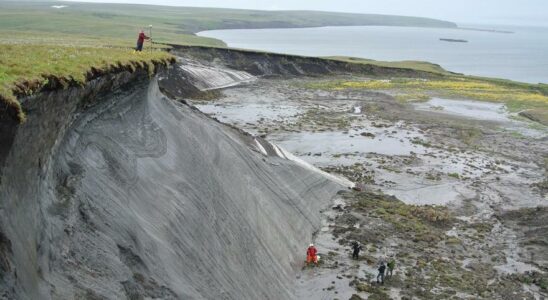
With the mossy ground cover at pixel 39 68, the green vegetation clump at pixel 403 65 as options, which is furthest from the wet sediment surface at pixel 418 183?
the green vegetation clump at pixel 403 65

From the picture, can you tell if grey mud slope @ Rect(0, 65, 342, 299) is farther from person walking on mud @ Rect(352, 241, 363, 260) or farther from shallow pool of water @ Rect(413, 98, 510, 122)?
shallow pool of water @ Rect(413, 98, 510, 122)

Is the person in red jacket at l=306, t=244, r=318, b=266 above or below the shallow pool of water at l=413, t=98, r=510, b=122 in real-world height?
below

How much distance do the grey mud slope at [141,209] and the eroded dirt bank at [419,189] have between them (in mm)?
2873

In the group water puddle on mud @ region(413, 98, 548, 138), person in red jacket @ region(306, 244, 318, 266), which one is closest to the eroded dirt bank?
water puddle on mud @ region(413, 98, 548, 138)

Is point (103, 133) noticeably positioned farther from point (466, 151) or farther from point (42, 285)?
point (466, 151)

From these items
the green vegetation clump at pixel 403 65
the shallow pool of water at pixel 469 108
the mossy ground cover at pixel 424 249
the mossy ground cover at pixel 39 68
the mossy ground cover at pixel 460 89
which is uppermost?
the mossy ground cover at pixel 39 68

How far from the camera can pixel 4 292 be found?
10180 mm

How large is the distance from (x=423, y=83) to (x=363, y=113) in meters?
32.7

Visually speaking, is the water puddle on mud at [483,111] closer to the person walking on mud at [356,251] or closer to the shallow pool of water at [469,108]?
the shallow pool of water at [469,108]

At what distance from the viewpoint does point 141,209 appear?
58.3 ft

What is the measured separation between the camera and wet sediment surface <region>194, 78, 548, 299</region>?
941 inches

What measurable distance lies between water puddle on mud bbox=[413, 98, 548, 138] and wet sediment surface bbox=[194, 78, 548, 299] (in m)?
0.17

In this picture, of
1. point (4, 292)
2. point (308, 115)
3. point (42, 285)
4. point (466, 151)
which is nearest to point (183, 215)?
point (42, 285)

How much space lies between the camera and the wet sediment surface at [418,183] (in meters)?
23.9
